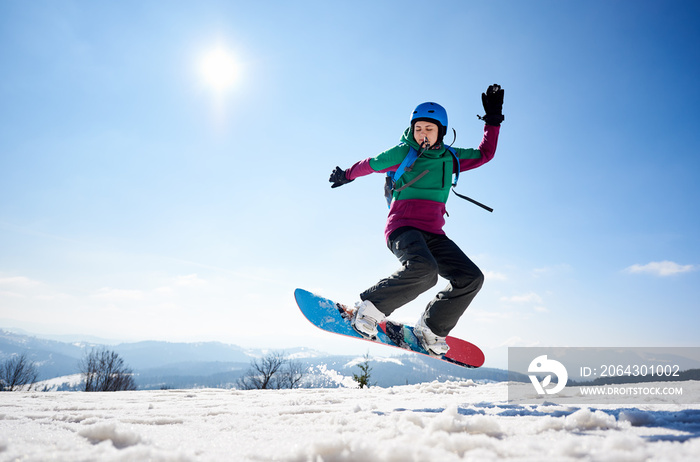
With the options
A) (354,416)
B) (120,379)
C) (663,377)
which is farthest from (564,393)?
(120,379)

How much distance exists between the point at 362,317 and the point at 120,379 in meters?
67.5

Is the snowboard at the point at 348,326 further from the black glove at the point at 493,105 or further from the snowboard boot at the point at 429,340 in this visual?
the black glove at the point at 493,105

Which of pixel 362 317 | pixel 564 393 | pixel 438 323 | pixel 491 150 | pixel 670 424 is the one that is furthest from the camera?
pixel 491 150

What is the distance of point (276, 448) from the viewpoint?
1376 mm

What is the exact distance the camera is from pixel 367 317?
3.94 meters

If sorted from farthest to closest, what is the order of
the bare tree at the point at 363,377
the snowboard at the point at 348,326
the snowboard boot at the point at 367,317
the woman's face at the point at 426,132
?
1. the bare tree at the point at 363,377
2. the snowboard at the point at 348,326
3. the woman's face at the point at 426,132
4. the snowboard boot at the point at 367,317

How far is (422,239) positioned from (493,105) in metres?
2.36

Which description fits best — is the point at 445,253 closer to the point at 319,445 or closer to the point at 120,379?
the point at 319,445

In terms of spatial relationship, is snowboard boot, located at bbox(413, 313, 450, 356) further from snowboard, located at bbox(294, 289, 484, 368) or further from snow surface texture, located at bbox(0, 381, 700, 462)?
snow surface texture, located at bbox(0, 381, 700, 462)

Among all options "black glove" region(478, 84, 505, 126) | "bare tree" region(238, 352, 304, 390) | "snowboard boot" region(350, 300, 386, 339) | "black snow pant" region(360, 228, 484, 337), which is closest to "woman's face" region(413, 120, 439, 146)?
"black glove" region(478, 84, 505, 126)

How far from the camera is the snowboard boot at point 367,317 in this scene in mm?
3923

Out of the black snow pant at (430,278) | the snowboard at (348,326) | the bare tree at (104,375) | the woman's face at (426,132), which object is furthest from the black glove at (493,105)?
the bare tree at (104,375)

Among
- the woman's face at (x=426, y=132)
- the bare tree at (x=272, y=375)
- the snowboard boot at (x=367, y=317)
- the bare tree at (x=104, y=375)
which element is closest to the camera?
the snowboard boot at (x=367, y=317)

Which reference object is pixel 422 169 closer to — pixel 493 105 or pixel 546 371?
pixel 493 105
